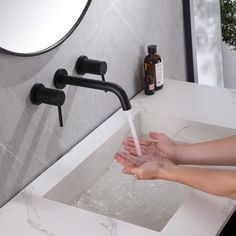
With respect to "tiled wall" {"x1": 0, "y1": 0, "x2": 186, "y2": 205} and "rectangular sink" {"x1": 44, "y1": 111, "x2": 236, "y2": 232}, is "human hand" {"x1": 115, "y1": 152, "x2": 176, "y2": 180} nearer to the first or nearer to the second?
"rectangular sink" {"x1": 44, "y1": 111, "x2": 236, "y2": 232}

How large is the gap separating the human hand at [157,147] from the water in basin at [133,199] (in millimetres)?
95

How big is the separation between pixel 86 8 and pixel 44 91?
34 cm

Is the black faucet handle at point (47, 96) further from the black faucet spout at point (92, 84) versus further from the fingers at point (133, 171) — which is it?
the fingers at point (133, 171)

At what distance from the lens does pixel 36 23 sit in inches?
67.1

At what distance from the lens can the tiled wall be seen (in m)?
1.71

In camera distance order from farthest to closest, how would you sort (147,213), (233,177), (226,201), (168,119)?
(168,119) → (147,213) → (226,201) → (233,177)

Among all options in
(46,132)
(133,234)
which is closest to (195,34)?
(46,132)

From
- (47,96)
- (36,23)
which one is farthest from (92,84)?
(36,23)

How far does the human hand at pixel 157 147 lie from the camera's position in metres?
1.93

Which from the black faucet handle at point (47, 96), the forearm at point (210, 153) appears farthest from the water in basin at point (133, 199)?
the black faucet handle at point (47, 96)

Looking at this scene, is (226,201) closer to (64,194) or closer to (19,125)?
(64,194)

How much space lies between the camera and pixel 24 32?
1665 millimetres

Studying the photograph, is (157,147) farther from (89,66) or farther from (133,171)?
(89,66)

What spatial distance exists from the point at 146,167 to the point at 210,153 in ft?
0.76
